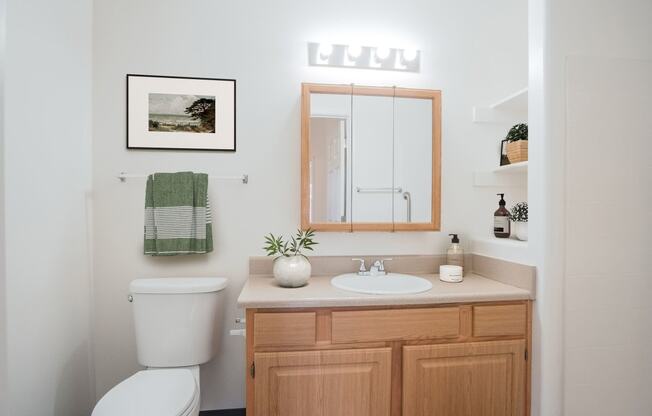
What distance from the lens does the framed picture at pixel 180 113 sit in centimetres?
165

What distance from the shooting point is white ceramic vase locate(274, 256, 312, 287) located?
143cm

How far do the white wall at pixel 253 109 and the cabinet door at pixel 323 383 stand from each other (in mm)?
547

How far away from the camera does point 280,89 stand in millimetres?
1722

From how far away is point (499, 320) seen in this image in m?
1.36

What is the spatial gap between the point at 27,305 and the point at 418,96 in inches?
Answer: 78.6

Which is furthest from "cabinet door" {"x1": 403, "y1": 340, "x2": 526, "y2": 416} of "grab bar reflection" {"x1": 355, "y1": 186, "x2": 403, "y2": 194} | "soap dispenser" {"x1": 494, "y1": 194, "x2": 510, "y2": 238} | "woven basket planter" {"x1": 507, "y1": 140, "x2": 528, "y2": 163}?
"woven basket planter" {"x1": 507, "y1": 140, "x2": 528, "y2": 163}

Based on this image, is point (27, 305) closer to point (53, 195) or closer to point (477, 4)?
point (53, 195)

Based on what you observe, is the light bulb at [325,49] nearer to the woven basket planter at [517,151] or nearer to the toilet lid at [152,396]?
the woven basket planter at [517,151]

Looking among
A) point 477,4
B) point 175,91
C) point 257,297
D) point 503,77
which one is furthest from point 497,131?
point 175,91

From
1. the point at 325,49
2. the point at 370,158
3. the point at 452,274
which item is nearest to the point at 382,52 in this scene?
the point at 325,49

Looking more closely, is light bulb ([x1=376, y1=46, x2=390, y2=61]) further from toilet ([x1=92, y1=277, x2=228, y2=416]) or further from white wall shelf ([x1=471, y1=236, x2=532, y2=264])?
toilet ([x1=92, y1=277, x2=228, y2=416])

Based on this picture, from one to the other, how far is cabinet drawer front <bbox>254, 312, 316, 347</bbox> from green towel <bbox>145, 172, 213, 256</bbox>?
568 millimetres

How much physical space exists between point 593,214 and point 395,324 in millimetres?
954

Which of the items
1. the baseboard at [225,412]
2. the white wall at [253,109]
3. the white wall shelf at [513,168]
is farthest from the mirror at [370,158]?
the baseboard at [225,412]
